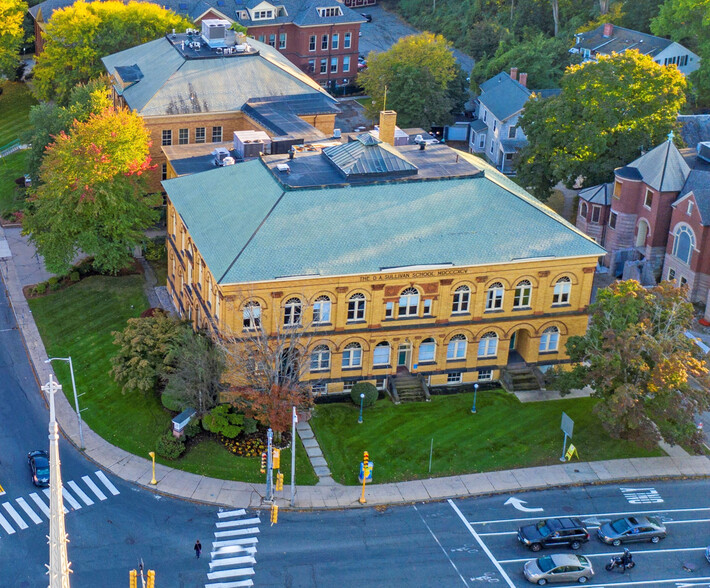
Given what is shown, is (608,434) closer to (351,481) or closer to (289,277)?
(351,481)

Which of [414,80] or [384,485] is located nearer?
[384,485]

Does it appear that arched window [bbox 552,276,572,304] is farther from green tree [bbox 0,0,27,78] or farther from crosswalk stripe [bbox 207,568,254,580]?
green tree [bbox 0,0,27,78]

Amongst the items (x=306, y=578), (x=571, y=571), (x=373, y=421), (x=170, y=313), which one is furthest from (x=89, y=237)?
(x=571, y=571)

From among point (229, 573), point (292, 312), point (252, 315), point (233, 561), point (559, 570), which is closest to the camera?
point (559, 570)

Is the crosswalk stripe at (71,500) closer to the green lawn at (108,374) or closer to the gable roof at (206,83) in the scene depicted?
the green lawn at (108,374)

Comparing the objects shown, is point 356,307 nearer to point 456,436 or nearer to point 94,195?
point 456,436

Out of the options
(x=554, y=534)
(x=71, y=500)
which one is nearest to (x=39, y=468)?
(x=71, y=500)
